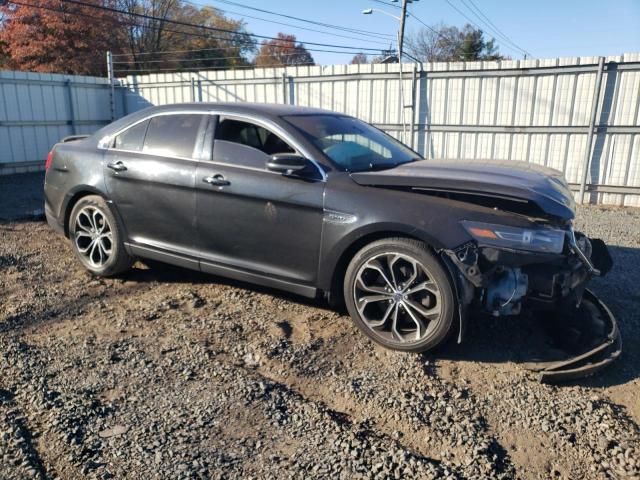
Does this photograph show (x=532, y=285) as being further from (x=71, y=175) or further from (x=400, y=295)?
(x=71, y=175)

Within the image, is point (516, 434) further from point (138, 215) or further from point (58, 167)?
point (58, 167)

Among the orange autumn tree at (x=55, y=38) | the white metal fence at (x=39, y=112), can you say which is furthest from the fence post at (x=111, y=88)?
the orange autumn tree at (x=55, y=38)

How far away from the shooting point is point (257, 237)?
415 centimetres

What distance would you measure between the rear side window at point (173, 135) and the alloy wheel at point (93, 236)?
874 millimetres

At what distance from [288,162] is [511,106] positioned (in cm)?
805

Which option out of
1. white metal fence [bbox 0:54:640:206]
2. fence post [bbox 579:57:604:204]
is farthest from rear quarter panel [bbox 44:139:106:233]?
fence post [bbox 579:57:604:204]

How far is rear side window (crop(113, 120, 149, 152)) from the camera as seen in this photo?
15.9 feet

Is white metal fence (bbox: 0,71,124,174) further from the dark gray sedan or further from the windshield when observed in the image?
the windshield

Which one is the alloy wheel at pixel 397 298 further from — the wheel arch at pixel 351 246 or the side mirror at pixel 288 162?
the side mirror at pixel 288 162

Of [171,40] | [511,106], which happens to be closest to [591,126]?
[511,106]

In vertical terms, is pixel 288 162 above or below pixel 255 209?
above

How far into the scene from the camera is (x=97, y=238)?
510 centimetres

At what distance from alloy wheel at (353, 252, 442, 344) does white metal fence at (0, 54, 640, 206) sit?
7.97 m

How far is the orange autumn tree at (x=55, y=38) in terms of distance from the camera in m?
26.8
